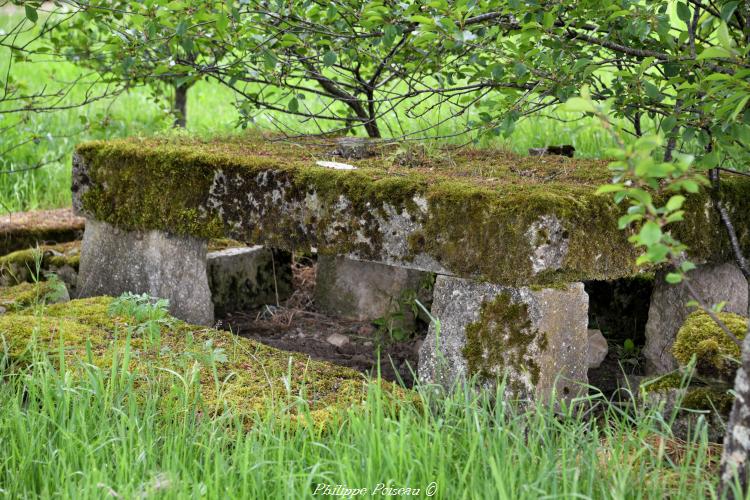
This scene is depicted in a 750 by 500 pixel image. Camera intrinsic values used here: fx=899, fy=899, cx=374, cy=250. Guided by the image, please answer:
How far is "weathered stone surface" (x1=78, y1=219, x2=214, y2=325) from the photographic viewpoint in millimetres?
4168

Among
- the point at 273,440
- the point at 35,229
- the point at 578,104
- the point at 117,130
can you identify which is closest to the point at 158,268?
the point at 35,229

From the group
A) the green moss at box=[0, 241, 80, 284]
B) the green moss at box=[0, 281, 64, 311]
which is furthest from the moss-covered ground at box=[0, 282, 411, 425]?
the green moss at box=[0, 241, 80, 284]

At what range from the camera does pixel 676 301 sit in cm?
367

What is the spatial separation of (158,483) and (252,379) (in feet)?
3.17

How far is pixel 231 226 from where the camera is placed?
3.83 metres

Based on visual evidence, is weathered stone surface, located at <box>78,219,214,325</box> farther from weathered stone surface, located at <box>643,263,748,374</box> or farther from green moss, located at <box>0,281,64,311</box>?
weathered stone surface, located at <box>643,263,748,374</box>

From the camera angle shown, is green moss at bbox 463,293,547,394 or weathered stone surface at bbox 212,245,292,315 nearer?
green moss at bbox 463,293,547,394

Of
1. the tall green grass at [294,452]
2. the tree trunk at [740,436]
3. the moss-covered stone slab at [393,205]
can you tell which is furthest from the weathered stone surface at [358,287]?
the tree trunk at [740,436]

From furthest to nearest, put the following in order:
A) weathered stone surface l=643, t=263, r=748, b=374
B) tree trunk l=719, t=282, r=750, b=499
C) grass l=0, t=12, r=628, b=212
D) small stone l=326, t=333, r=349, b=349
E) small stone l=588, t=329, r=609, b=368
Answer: grass l=0, t=12, r=628, b=212 < small stone l=326, t=333, r=349, b=349 < small stone l=588, t=329, r=609, b=368 < weathered stone surface l=643, t=263, r=748, b=374 < tree trunk l=719, t=282, r=750, b=499

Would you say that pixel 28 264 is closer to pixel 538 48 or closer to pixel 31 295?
pixel 31 295

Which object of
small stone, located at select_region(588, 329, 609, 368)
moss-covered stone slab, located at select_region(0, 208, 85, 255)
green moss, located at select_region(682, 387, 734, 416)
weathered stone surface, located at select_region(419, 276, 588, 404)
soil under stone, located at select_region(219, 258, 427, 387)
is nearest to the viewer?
green moss, located at select_region(682, 387, 734, 416)

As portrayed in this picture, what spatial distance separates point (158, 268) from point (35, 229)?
1.60 meters

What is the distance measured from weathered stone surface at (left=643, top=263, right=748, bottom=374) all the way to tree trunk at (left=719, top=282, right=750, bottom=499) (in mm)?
1504

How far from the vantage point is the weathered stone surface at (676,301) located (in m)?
Result: 3.66
